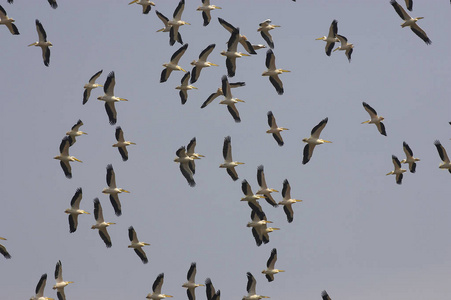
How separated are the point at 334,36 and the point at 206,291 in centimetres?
1113

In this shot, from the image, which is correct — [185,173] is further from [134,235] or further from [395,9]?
[395,9]

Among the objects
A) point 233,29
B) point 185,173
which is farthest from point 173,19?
point 185,173

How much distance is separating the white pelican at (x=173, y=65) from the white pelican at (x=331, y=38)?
18.9 feet

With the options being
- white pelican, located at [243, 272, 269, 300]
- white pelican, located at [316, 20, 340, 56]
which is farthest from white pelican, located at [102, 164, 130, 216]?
white pelican, located at [316, 20, 340, 56]

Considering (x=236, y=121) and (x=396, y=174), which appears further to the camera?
(x=396, y=174)

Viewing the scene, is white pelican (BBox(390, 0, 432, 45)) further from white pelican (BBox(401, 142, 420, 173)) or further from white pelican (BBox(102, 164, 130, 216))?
white pelican (BBox(102, 164, 130, 216))

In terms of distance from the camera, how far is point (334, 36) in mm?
47781

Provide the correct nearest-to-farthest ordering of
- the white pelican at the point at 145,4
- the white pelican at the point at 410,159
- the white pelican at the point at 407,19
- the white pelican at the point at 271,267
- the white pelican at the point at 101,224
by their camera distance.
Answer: the white pelican at the point at 407,19 → the white pelican at the point at 145,4 → the white pelican at the point at 101,224 → the white pelican at the point at 271,267 → the white pelican at the point at 410,159

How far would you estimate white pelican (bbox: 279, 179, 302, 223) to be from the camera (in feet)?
155

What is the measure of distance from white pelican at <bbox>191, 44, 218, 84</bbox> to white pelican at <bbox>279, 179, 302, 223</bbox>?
213 inches

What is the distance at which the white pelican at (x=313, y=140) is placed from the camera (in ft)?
150

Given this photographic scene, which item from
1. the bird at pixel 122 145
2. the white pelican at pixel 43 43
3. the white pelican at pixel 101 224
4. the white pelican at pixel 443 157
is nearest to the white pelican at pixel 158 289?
the white pelican at pixel 101 224

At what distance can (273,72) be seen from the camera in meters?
45.8

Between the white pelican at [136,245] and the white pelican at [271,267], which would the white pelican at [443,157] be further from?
the white pelican at [136,245]
